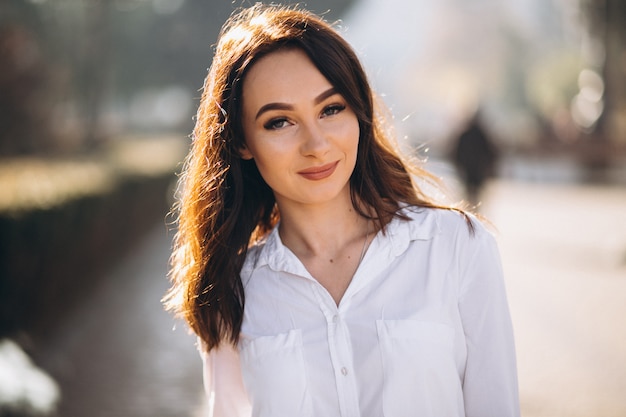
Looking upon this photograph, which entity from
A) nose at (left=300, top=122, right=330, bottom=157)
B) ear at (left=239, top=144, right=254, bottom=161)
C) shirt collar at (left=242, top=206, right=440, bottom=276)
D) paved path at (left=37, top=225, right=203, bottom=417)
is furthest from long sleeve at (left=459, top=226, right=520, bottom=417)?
paved path at (left=37, top=225, right=203, bottom=417)

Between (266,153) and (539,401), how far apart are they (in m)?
3.93

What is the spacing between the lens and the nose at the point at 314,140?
8.38 feet

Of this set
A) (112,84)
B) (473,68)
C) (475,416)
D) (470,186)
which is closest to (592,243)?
(470,186)

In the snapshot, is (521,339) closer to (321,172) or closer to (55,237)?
(55,237)

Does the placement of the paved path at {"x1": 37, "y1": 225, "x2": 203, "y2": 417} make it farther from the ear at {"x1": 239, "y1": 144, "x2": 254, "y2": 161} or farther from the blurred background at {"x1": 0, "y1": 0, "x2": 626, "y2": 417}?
the ear at {"x1": 239, "y1": 144, "x2": 254, "y2": 161}

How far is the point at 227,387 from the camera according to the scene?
8.85 ft

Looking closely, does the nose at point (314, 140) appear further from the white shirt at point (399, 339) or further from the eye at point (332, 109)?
the white shirt at point (399, 339)

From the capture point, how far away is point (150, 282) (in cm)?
1142

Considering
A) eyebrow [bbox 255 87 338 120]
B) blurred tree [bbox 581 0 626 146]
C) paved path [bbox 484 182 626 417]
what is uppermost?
blurred tree [bbox 581 0 626 146]

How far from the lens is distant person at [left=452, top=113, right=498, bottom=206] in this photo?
43.4 feet

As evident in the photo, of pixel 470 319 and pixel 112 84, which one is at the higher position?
pixel 112 84

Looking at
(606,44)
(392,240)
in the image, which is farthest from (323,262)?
(606,44)

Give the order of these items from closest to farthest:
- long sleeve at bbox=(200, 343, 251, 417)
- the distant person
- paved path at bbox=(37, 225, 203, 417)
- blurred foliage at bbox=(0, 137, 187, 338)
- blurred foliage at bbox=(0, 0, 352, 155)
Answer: long sleeve at bbox=(200, 343, 251, 417)
paved path at bbox=(37, 225, 203, 417)
blurred foliage at bbox=(0, 137, 187, 338)
the distant person
blurred foliage at bbox=(0, 0, 352, 155)

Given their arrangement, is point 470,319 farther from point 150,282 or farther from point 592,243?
point 592,243
